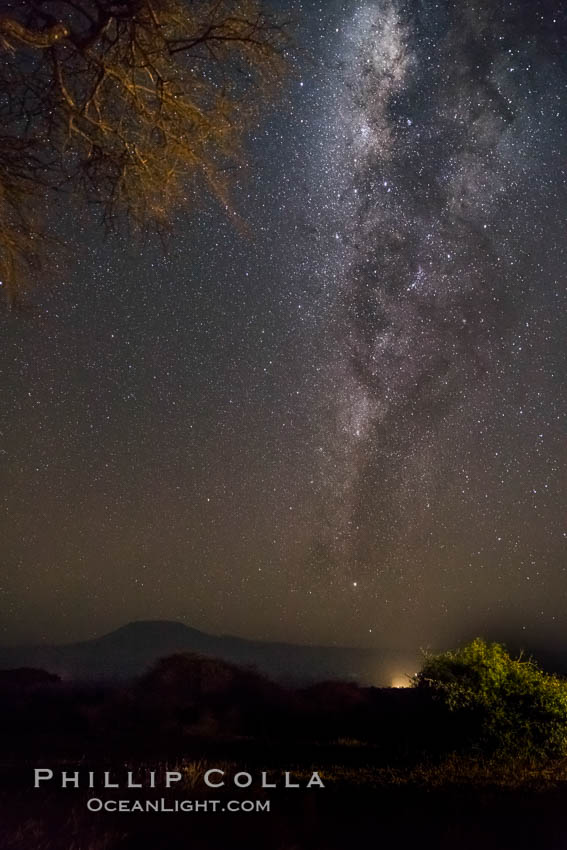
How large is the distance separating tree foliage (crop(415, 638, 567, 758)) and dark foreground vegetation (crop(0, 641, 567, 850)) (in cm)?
2

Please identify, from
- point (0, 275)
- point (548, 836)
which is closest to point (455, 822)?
point (548, 836)

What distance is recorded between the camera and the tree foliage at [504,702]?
34.1 ft

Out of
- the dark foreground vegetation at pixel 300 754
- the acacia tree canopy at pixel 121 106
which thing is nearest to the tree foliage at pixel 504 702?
the dark foreground vegetation at pixel 300 754

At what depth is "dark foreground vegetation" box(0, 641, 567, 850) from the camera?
5.62m

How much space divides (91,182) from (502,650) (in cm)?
936

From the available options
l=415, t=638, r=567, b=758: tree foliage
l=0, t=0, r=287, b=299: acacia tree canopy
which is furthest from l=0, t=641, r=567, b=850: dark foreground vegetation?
l=0, t=0, r=287, b=299: acacia tree canopy

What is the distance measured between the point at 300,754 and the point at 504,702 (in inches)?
132

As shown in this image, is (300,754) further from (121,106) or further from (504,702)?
(121,106)

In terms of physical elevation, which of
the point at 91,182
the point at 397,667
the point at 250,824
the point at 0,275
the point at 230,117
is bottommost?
the point at 250,824

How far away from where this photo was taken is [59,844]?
487 centimetres

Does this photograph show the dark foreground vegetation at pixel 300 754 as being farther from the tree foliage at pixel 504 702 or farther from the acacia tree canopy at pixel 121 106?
the acacia tree canopy at pixel 121 106

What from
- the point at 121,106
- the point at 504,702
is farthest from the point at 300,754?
the point at 121,106

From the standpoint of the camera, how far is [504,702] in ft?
35.0

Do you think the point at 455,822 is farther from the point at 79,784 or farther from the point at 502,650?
the point at 502,650
